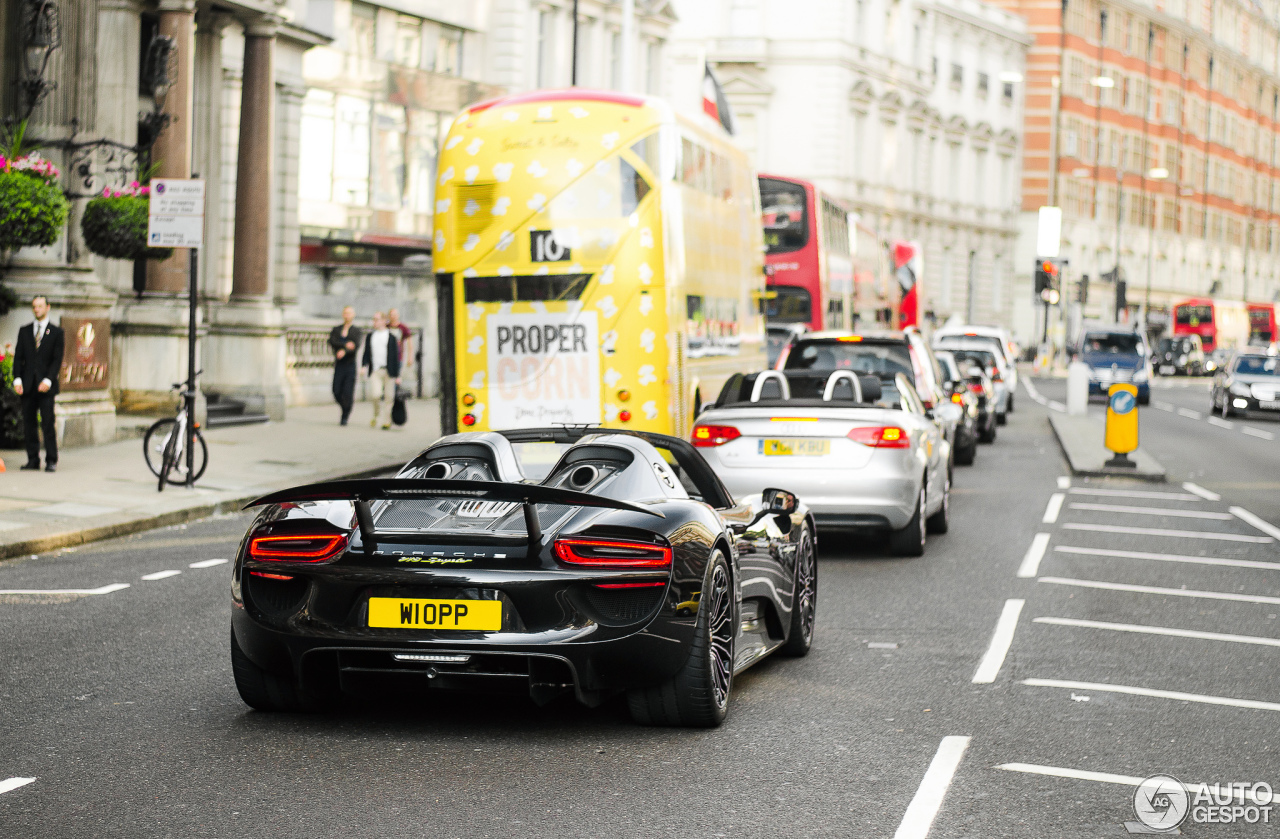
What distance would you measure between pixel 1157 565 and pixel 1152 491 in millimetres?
6849

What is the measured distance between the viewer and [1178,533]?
48.7 ft

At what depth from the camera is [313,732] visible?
21.1ft

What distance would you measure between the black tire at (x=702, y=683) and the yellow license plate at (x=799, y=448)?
5.54 m

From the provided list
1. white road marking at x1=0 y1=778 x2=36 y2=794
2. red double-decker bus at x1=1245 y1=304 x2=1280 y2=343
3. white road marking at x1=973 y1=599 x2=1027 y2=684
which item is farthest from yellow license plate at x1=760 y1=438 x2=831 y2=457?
red double-decker bus at x1=1245 y1=304 x2=1280 y2=343

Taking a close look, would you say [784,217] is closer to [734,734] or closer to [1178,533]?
[1178,533]

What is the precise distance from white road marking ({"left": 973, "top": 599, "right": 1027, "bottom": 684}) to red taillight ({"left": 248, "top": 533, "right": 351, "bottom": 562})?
315 cm

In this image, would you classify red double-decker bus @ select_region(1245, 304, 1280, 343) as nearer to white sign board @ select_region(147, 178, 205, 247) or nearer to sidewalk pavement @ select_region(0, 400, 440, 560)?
sidewalk pavement @ select_region(0, 400, 440, 560)

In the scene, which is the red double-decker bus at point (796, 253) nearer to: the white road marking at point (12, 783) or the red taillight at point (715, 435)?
the red taillight at point (715, 435)

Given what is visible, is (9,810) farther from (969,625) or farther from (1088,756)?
(969,625)

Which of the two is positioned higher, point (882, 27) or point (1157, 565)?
point (882, 27)

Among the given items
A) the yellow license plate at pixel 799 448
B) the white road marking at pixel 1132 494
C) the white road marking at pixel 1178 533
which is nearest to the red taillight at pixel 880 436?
the yellow license plate at pixel 799 448

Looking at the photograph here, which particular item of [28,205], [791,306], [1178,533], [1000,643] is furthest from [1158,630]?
[791,306]

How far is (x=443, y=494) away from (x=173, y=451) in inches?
432

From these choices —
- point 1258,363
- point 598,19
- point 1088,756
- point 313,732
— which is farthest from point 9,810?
point 598,19
